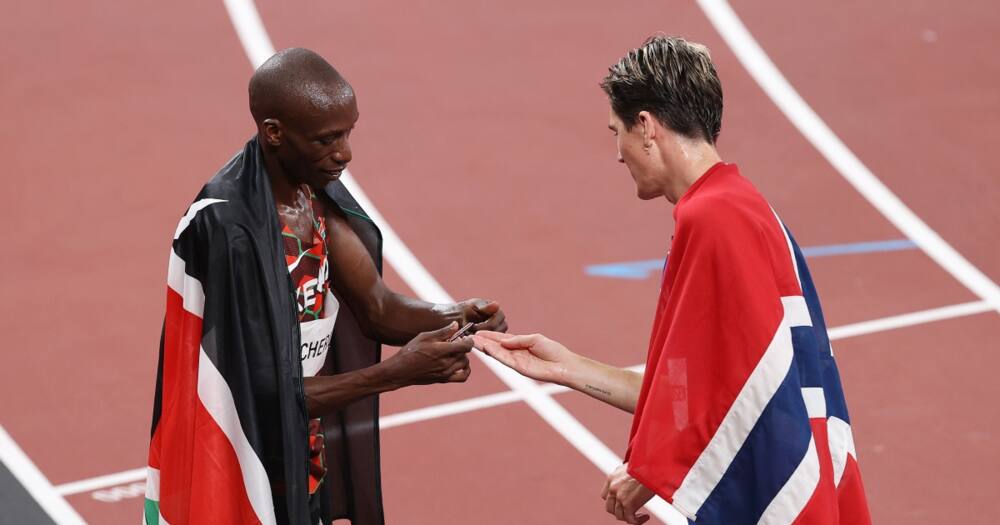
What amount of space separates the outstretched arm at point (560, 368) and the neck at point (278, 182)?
2.36 feet

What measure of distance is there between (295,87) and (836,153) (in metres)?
5.83

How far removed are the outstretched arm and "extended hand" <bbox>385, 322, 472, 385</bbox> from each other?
272 millimetres

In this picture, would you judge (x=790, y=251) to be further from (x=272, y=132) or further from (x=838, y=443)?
(x=272, y=132)

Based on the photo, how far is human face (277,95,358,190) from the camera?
3.63m

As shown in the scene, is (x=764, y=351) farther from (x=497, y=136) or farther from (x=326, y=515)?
(x=497, y=136)

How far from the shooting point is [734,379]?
331 centimetres

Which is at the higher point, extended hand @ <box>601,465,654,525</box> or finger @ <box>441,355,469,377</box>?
finger @ <box>441,355,469,377</box>

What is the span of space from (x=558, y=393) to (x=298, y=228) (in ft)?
9.33

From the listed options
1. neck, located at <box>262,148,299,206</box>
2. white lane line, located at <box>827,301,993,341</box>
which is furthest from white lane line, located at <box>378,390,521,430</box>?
neck, located at <box>262,148,299,206</box>

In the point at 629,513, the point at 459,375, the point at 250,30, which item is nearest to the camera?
the point at 629,513

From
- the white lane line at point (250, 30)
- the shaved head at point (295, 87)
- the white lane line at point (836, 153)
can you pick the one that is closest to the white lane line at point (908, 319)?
the white lane line at point (836, 153)

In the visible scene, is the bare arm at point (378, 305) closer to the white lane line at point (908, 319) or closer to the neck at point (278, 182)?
the neck at point (278, 182)

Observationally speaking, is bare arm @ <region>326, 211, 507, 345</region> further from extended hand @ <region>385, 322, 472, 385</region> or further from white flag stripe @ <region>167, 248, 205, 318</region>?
white flag stripe @ <region>167, 248, 205, 318</region>

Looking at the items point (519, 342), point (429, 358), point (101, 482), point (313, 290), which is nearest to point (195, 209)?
point (313, 290)
